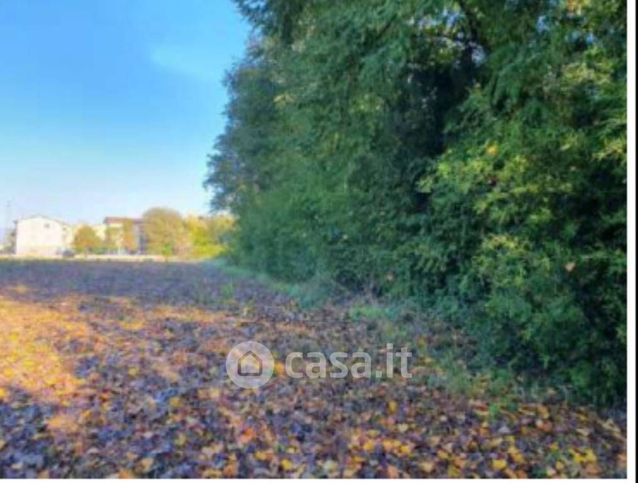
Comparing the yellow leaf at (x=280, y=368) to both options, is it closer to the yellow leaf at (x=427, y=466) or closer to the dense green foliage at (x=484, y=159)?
the yellow leaf at (x=427, y=466)

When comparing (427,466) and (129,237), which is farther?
(129,237)

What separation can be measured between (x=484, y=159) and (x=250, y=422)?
214 centimetres

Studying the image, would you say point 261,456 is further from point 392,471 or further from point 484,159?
point 484,159

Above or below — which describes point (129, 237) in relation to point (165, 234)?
below

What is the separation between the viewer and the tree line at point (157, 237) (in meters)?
20.9

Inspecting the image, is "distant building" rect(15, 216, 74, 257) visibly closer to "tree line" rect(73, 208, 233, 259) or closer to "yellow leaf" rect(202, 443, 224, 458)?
"tree line" rect(73, 208, 233, 259)

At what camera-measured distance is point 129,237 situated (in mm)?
23078

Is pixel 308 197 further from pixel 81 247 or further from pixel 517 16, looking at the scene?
pixel 81 247

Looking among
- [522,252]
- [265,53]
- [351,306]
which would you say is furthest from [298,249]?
[522,252]

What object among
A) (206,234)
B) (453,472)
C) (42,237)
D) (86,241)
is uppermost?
(206,234)

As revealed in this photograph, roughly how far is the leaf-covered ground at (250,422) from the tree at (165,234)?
1788cm

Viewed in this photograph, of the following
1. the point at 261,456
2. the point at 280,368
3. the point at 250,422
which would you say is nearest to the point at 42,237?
the point at 280,368

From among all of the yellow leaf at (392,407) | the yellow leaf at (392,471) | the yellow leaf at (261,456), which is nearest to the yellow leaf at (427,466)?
the yellow leaf at (392,471)

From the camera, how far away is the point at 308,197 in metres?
7.23
